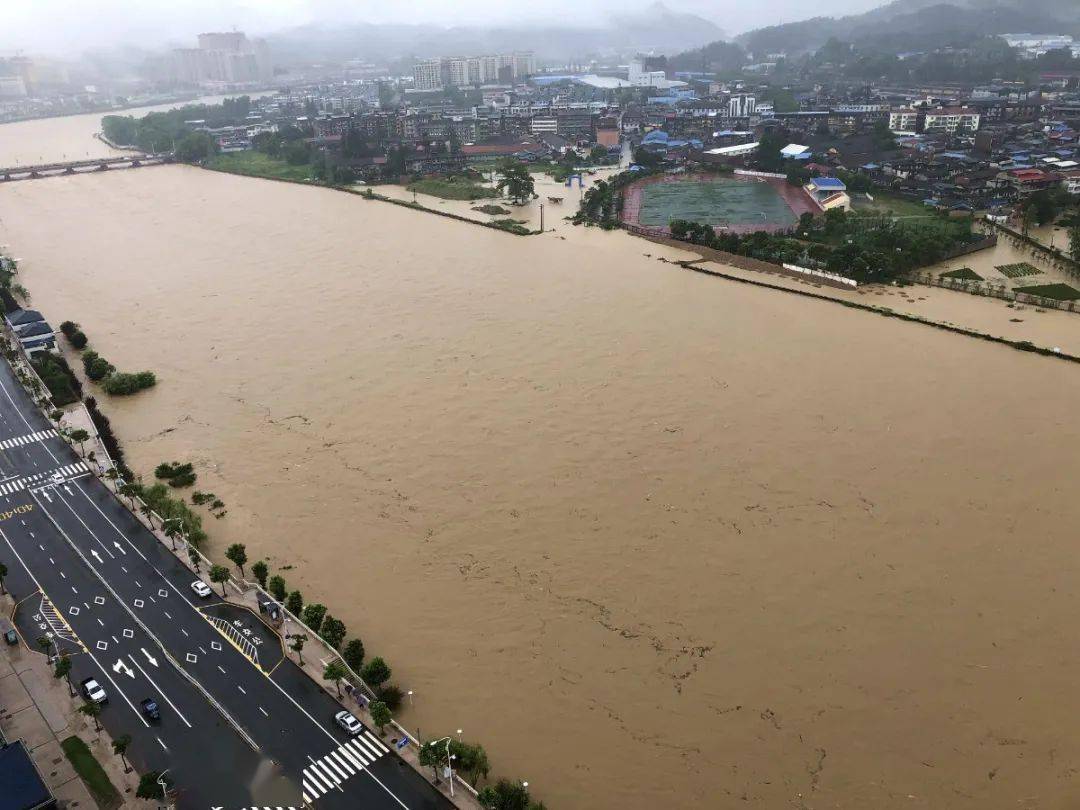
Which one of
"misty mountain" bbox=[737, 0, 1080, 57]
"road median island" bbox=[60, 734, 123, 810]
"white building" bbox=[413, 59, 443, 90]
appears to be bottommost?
"road median island" bbox=[60, 734, 123, 810]

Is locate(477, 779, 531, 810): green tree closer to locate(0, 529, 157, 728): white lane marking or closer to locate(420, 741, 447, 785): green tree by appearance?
locate(420, 741, 447, 785): green tree

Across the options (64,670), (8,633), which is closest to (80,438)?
(8,633)

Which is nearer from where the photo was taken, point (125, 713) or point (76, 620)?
point (125, 713)

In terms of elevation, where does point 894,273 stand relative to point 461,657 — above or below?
above

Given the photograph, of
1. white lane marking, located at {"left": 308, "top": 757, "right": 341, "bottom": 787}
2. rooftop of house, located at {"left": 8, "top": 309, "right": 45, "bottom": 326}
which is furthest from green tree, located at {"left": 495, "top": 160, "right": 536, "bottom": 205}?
white lane marking, located at {"left": 308, "top": 757, "right": 341, "bottom": 787}

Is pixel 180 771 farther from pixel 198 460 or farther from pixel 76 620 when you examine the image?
pixel 198 460

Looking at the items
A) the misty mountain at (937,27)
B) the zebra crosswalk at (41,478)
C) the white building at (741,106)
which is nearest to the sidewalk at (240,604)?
the zebra crosswalk at (41,478)

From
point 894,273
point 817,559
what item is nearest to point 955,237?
point 894,273
